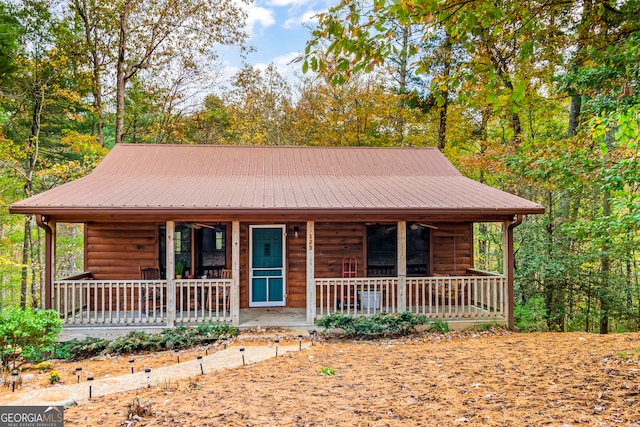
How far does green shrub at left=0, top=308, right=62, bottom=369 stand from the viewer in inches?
233

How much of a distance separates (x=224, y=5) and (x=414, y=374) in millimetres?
17037

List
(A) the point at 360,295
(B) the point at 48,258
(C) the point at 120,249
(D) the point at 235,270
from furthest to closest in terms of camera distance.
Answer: (C) the point at 120,249 < (A) the point at 360,295 < (D) the point at 235,270 < (B) the point at 48,258

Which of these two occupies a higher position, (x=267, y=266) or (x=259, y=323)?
(x=267, y=266)

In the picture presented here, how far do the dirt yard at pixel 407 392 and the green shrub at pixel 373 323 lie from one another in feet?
2.99

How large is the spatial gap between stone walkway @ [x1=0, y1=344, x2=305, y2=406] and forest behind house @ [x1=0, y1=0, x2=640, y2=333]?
4609 mm

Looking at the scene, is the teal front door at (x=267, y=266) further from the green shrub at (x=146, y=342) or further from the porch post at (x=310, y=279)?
the green shrub at (x=146, y=342)

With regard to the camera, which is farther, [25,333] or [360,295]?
[360,295]

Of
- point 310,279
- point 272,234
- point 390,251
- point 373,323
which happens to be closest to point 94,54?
point 272,234

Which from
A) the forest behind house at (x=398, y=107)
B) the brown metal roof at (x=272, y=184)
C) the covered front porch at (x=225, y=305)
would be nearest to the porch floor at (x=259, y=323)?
the covered front porch at (x=225, y=305)

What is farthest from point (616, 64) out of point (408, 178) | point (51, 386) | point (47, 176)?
point (47, 176)

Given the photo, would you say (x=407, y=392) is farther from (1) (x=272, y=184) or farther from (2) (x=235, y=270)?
(1) (x=272, y=184)

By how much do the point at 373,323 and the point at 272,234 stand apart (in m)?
3.48

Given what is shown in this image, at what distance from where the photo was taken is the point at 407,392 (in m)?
4.55

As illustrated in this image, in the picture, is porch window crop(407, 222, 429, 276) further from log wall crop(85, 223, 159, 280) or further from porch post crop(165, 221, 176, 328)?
log wall crop(85, 223, 159, 280)
